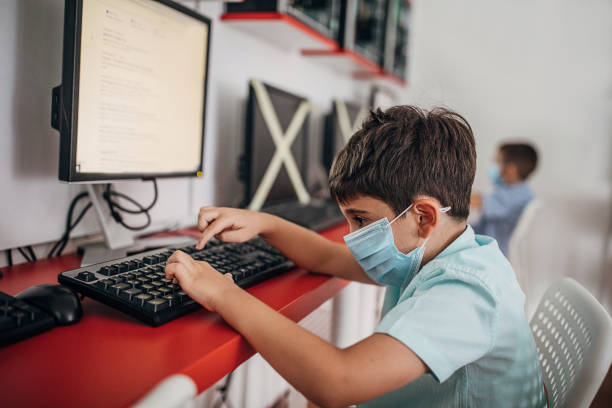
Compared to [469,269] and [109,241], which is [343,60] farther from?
[469,269]

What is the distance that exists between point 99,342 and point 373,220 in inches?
15.9

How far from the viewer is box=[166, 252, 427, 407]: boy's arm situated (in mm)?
458

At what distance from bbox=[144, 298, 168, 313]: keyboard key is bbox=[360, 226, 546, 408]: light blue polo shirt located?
261mm

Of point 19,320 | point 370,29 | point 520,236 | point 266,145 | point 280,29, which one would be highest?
point 370,29

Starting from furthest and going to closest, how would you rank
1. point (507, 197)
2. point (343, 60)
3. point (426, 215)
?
point (507, 197)
point (343, 60)
point (426, 215)

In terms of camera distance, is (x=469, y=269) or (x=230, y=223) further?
(x=230, y=223)

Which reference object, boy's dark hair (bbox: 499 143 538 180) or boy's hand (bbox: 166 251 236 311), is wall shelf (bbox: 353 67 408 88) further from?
boy's hand (bbox: 166 251 236 311)

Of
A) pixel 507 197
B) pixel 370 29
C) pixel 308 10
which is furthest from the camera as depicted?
pixel 507 197

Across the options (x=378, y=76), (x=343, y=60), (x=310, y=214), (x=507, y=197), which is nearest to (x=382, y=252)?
(x=310, y=214)

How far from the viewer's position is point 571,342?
0.66m

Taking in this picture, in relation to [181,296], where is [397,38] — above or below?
above

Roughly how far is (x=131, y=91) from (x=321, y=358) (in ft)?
1.93

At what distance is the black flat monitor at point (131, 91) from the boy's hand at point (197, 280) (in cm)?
25

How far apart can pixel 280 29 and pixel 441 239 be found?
0.90 metres
